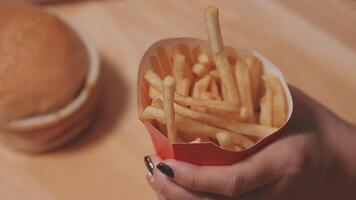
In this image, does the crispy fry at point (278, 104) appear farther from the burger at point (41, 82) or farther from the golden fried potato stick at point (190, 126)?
the burger at point (41, 82)

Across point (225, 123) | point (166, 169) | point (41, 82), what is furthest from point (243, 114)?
point (41, 82)

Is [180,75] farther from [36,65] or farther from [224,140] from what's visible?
[36,65]

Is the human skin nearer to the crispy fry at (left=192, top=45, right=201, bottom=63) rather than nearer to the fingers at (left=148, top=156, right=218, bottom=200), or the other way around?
the fingers at (left=148, top=156, right=218, bottom=200)

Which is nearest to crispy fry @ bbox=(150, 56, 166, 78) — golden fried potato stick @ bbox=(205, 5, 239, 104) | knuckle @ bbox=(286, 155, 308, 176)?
golden fried potato stick @ bbox=(205, 5, 239, 104)

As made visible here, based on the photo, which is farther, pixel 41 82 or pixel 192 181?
pixel 41 82

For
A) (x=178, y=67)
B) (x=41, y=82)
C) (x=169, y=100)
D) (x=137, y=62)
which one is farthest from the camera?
(x=137, y=62)

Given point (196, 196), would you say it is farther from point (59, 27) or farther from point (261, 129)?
point (59, 27)

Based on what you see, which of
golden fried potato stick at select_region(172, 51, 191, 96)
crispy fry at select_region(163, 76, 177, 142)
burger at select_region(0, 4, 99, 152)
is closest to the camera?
crispy fry at select_region(163, 76, 177, 142)

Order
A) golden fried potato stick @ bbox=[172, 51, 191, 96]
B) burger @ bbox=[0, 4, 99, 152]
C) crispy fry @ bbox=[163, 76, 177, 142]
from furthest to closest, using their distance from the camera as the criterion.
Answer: burger @ bbox=[0, 4, 99, 152] → golden fried potato stick @ bbox=[172, 51, 191, 96] → crispy fry @ bbox=[163, 76, 177, 142]
